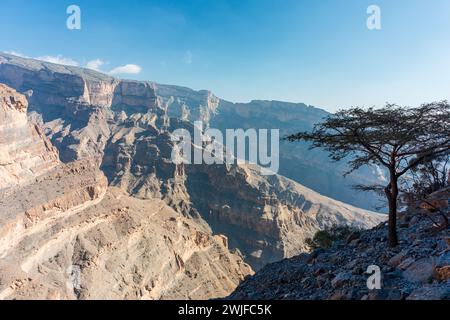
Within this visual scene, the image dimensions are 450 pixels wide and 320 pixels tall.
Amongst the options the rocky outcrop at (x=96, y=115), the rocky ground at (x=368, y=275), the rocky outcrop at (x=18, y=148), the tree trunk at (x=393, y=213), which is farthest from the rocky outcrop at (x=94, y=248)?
the rocky outcrop at (x=96, y=115)

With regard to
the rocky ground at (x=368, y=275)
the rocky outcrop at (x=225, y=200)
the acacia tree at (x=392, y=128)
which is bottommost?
the rocky outcrop at (x=225, y=200)

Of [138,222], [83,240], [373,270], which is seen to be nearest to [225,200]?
[138,222]

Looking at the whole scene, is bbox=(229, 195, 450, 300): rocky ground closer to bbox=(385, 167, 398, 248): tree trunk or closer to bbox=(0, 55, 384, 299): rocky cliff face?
bbox=(385, 167, 398, 248): tree trunk

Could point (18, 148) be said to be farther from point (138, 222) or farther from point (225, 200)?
point (225, 200)

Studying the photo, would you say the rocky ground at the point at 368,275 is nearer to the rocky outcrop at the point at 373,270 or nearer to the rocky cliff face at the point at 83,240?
the rocky outcrop at the point at 373,270

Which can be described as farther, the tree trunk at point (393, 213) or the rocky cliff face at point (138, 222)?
the rocky cliff face at point (138, 222)
